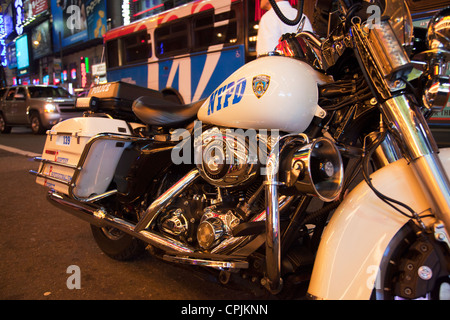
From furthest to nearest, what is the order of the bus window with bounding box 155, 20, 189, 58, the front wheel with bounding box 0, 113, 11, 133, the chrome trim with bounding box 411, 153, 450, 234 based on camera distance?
the front wheel with bounding box 0, 113, 11, 133 → the bus window with bounding box 155, 20, 189, 58 → the chrome trim with bounding box 411, 153, 450, 234

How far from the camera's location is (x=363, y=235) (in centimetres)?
122

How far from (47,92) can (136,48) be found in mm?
4642

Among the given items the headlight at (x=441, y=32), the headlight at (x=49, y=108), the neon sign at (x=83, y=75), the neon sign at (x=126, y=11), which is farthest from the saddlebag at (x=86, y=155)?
the neon sign at (x=83, y=75)

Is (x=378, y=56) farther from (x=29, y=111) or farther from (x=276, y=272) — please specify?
(x=29, y=111)

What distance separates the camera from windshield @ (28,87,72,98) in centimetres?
1194

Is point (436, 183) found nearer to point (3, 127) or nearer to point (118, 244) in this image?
point (118, 244)

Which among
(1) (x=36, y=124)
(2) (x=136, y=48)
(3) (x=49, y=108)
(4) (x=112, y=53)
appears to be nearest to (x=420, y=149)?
(2) (x=136, y=48)

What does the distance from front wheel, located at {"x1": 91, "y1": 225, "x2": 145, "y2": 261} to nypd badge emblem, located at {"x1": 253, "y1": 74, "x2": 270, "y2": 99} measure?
139 centimetres

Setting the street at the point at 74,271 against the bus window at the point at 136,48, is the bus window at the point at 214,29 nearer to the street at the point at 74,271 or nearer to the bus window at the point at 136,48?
the bus window at the point at 136,48

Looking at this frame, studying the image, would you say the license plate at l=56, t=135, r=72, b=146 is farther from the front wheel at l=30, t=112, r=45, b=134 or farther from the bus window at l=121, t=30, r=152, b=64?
the front wheel at l=30, t=112, r=45, b=134

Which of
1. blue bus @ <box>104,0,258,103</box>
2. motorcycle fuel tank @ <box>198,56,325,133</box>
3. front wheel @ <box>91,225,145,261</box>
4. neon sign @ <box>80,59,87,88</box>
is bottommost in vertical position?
front wheel @ <box>91,225,145,261</box>

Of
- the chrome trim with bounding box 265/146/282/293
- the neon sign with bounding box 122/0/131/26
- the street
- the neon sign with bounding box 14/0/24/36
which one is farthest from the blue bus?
the neon sign with bounding box 14/0/24/36

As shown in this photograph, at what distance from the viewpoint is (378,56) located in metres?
1.23
